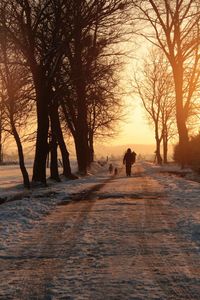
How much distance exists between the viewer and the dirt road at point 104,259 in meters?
6.34

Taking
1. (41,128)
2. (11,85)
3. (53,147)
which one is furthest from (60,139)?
(11,85)

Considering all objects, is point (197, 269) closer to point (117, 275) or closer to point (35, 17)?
point (117, 275)

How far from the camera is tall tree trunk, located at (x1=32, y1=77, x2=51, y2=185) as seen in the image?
24.3 m

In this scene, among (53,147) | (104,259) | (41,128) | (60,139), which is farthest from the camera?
(60,139)

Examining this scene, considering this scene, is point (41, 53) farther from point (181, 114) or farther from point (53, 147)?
point (181, 114)

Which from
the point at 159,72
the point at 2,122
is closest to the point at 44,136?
the point at 2,122

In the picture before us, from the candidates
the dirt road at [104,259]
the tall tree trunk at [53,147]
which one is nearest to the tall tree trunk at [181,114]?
the tall tree trunk at [53,147]

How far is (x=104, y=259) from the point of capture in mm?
8070

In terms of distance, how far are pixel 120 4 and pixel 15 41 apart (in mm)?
5276

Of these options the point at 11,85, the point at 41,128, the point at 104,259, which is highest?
the point at 11,85

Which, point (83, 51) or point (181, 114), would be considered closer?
point (83, 51)

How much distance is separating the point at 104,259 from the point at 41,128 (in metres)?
17.4

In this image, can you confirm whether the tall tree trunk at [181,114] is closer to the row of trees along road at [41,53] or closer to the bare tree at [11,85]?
the row of trees along road at [41,53]

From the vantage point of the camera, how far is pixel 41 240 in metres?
9.90
